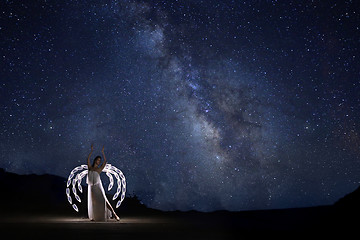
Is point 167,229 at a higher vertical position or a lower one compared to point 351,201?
lower

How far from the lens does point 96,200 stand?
15.9m

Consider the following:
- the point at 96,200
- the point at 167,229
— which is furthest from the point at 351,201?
the point at 96,200

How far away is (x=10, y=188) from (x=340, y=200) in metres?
41.8

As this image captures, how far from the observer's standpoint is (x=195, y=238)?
8664 mm

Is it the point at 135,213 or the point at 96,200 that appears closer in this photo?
the point at 96,200

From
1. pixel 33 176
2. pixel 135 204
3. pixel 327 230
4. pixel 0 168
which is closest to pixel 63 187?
pixel 33 176

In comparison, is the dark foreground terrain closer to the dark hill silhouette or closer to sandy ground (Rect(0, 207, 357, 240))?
the dark hill silhouette

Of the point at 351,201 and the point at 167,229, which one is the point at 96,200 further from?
the point at 351,201

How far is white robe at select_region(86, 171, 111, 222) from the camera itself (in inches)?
625

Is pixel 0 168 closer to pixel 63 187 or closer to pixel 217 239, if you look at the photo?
pixel 63 187

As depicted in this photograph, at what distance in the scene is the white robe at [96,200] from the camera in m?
15.9

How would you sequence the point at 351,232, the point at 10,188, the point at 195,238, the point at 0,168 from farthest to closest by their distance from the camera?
the point at 0,168
the point at 10,188
the point at 351,232
the point at 195,238

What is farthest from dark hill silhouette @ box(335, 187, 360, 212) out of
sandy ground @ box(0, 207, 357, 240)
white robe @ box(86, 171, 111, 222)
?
white robe @ box(86, 171, 111, 222)

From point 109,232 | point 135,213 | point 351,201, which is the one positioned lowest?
point 109,232
